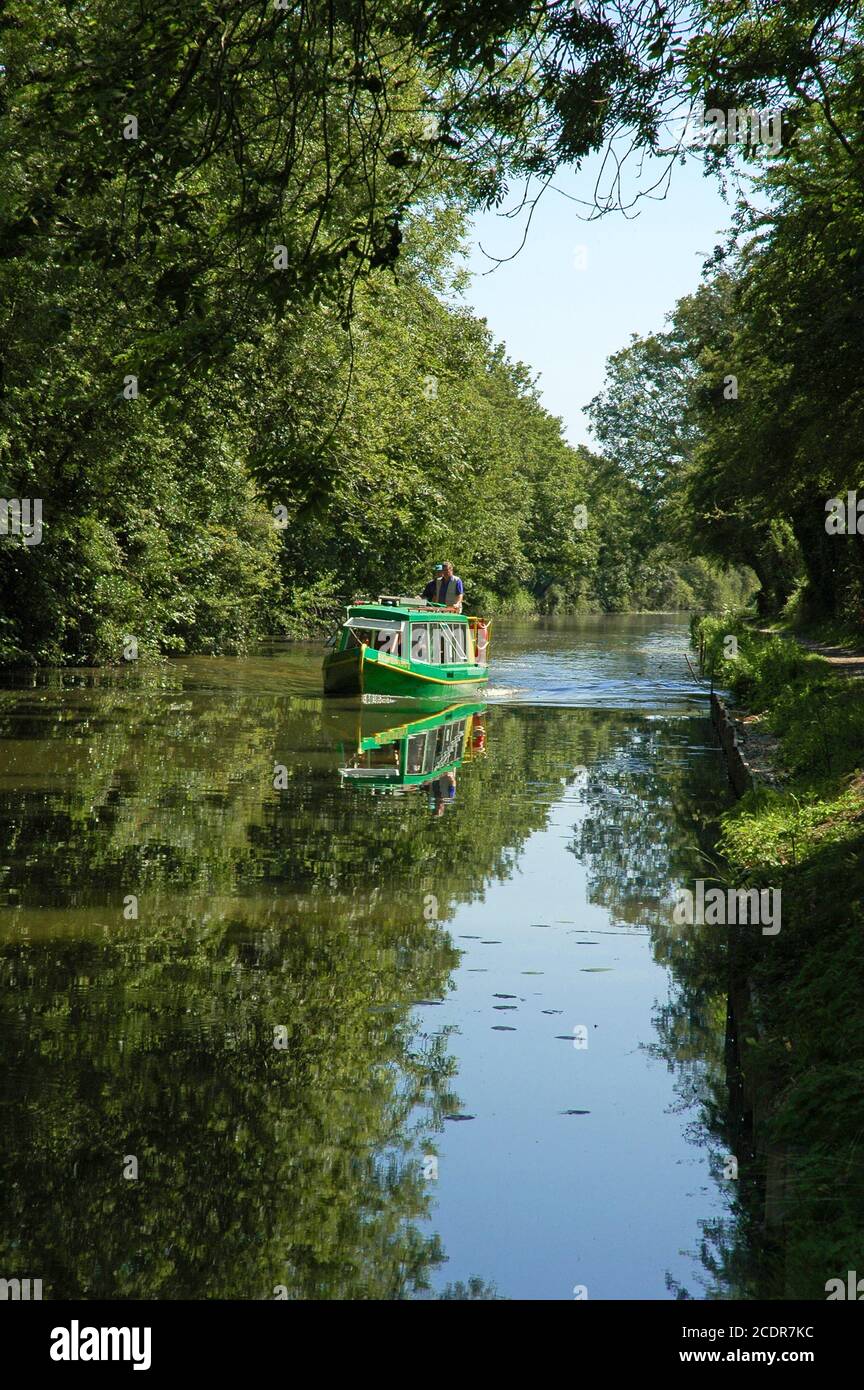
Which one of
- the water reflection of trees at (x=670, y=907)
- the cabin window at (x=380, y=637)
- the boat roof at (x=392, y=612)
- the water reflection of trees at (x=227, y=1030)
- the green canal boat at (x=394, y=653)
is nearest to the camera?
the water reflection of trees at (x=227, y=1030)

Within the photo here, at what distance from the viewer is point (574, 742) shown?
78.4ft

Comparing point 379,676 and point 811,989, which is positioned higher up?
point 379,676

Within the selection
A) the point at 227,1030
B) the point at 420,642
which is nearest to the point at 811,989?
the point at 227,1030

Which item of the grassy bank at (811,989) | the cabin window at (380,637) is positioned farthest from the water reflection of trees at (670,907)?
the cabin window at (380,637)

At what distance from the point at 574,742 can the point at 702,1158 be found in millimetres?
17513

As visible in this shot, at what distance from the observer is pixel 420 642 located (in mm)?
30984

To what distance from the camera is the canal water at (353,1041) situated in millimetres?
5473

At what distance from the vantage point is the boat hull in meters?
29.3

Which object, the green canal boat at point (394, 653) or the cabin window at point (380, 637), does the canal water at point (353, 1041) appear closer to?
the green canal boat at point (394, 653)

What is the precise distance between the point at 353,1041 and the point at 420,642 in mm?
23376

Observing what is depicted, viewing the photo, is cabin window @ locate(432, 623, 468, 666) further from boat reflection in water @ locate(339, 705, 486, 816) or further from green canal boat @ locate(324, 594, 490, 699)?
boat reflection in water @ locate(339, 705, 486, 816)

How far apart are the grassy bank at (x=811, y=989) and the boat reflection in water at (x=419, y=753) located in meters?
4.39

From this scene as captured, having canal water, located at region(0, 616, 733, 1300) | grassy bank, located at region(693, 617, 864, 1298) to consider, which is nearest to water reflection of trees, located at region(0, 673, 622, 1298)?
canal water, located at region(0, 616, 733, 1300)

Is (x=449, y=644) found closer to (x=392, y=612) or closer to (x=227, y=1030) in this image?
(x=392, y=612)
